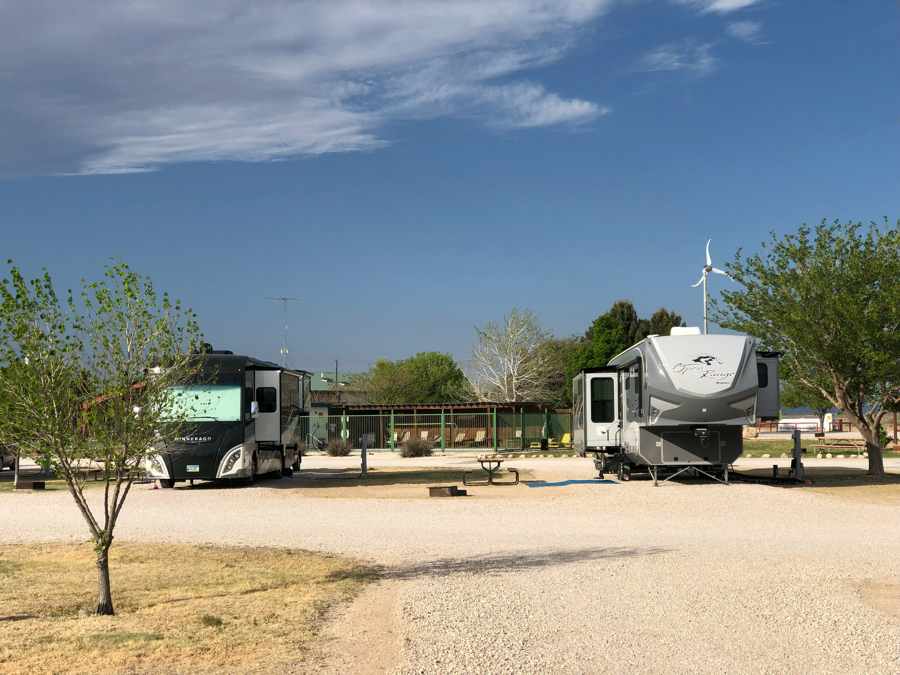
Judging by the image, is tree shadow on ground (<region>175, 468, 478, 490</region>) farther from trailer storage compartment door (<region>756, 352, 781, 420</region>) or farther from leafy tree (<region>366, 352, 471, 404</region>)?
leafy tree (<region>366, 352, 471, 404</region>)

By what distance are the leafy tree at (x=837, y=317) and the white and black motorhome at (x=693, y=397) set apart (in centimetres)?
204

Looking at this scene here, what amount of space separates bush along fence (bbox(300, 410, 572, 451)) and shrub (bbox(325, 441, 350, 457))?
3.02 m

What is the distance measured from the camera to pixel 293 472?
29.7 m

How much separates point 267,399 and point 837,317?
45.0 feet

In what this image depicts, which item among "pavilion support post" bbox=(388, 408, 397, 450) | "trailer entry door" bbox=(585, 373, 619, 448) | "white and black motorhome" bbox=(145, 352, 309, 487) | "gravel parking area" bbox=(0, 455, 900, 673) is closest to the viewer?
"gravel parking area" bbox=(0, 455, 900, 673)

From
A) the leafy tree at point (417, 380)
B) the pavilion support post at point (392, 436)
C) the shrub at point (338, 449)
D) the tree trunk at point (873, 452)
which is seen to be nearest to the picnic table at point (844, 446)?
the tree trunk at point (873, 452)

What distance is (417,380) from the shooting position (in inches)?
3585

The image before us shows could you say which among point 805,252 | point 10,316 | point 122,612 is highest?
point 805,252

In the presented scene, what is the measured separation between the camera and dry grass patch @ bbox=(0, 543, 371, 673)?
7.36 meters

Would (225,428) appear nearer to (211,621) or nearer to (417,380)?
(211,621)

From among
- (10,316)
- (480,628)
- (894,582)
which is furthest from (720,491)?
(10,316)

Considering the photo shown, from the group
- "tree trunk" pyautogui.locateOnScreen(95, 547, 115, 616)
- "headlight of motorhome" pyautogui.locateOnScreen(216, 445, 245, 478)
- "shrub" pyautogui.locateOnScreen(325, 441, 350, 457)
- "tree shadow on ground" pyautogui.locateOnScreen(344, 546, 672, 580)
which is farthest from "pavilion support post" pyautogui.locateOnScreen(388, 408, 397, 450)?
"tree trunk" pyautogui.locateOnScreen(95, 547, 115, 616)

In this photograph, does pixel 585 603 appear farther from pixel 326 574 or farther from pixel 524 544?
pixel 524 544

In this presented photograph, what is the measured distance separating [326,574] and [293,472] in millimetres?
18911
